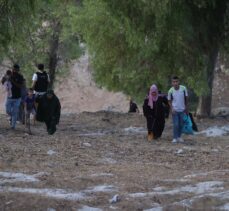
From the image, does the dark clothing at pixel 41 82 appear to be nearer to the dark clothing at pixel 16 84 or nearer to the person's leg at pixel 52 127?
the dark clothing at pixel 16 84

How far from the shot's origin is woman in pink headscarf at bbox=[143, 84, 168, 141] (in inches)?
635

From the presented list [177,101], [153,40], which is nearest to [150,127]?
[177,101]

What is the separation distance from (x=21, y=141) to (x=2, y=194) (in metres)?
6.29

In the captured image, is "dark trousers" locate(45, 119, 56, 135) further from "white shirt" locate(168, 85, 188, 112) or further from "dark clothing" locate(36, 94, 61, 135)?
"white shirt" locate(168, 85, 188, 112)

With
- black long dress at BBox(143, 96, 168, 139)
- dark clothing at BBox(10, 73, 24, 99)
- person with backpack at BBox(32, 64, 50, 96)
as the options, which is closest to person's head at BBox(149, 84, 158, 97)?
black long dress at BBox(143, 96, 168, 139)

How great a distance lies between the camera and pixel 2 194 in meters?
8.19

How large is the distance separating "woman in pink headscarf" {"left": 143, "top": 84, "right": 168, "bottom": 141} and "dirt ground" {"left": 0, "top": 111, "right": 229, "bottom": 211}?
321 mm

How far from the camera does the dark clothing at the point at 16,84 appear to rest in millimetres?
16078

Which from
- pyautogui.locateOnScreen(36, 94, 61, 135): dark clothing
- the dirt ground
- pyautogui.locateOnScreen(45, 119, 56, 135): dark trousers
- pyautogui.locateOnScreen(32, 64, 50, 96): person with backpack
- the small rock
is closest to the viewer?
the dirt ground

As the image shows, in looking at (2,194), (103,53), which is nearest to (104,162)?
(2,194)

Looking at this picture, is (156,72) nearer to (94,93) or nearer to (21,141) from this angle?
(21,141)

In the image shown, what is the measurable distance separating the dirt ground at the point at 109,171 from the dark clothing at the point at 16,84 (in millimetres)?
920

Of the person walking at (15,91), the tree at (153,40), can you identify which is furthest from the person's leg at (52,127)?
the tree at (153,40)

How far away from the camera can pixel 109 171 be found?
1059 cm
